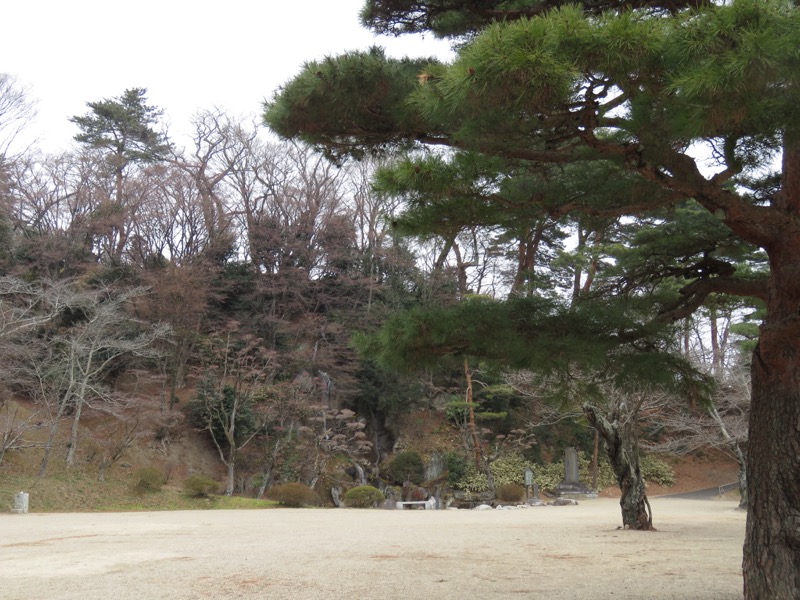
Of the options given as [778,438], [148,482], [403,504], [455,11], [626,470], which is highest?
[455,11]

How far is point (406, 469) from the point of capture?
18.5m

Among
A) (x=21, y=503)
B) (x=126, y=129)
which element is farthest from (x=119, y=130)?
(x=21, y=503)

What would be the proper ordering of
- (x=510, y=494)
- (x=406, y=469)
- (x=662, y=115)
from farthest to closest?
(x=406, y=469) → (x=510, y=494) → (x=662, y=115)

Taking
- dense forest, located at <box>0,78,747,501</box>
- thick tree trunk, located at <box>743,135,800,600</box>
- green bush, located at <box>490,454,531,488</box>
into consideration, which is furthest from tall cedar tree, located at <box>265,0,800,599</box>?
green bush, located at <box>490,454,531,488</box>

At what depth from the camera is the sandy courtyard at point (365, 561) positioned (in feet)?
14.4

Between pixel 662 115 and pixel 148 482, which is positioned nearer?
pixel 662 115

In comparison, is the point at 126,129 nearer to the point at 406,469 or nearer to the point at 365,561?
the point at 406,469

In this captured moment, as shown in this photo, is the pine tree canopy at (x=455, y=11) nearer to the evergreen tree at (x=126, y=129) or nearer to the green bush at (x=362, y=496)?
the green bush at (x=362, y=496)

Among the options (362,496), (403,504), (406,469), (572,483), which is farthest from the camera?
(572,483)

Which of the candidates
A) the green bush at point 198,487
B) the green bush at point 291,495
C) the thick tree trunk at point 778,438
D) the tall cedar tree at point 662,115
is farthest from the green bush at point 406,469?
the thick tree trunk at point 778,438

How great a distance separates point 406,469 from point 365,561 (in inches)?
507

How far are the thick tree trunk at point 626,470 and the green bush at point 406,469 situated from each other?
9.81 meters

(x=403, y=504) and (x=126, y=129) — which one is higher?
(x=126, y=129)

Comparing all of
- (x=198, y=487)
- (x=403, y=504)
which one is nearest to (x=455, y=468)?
(x=403, y=504)
